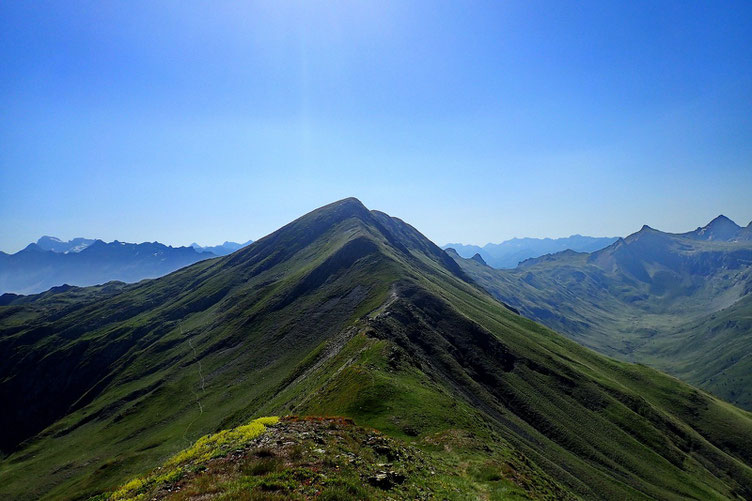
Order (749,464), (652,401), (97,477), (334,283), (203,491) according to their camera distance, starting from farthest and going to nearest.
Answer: (334,283) < (652,401) < (749,464) < (97,477) < (203,491)

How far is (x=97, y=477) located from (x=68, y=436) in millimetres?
78431

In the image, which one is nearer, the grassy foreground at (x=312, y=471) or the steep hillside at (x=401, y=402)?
the grassy foreground at (x=312, y=471)

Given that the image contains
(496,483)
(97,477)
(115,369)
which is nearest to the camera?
(496,483)

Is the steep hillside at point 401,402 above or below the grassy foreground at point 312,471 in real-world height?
below

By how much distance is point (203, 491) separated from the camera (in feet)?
60.3

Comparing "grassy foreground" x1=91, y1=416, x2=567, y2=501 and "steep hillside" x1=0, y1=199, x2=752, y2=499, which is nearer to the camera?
"grassy foreground" x1=91, y1=416, x2=567, y2=501

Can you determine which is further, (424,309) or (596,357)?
(596,357)

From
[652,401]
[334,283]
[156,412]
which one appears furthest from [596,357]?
[156,412]

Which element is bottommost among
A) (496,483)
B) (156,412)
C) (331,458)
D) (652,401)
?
(652,401)

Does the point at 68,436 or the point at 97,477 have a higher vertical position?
the point at 97,477

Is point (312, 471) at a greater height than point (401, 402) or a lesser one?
greater

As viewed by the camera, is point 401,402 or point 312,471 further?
point 401,402

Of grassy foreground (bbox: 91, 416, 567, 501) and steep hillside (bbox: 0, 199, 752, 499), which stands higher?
grassy foreground (bbox: 91, 416, 567, 501)

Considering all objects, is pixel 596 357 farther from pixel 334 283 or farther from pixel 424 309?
pixel 334 283
